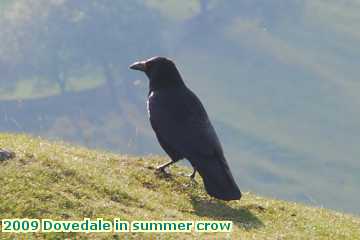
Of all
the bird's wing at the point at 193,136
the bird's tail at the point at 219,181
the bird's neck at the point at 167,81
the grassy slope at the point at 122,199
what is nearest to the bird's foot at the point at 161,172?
the grassy slope at the point at 122,199

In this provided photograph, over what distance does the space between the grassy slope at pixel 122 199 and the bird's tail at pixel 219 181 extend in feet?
1.60

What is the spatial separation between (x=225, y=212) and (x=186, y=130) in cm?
215

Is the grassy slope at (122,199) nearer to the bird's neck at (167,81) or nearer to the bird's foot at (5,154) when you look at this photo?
the bird's foot at (5,154)

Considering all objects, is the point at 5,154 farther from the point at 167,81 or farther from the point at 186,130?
the point at 167,81

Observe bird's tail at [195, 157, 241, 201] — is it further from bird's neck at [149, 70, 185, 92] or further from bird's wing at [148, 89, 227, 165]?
bird's neck at [149, 70, 185, 92]

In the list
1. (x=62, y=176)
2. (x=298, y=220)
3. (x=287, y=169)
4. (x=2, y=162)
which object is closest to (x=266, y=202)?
(x=298, y=220)

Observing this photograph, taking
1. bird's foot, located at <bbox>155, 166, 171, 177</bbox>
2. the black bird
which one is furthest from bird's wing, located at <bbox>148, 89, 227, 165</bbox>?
bird's foot, located at <bbox>155, 166, 171, 177</bbox>

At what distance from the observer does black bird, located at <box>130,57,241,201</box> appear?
50.2ft

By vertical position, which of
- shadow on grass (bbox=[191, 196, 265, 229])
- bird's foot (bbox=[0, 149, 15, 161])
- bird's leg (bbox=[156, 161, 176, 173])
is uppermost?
bird's leg (bbox=[156, 161, 176, 173])

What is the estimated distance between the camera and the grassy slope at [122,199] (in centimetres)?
1275

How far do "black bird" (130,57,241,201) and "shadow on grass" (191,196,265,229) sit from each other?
45 centimetres

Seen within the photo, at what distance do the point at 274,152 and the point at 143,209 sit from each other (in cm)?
15013

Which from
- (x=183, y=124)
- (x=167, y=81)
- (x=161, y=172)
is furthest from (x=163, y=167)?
(x=167, y=81)

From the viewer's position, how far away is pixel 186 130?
16.1 m
